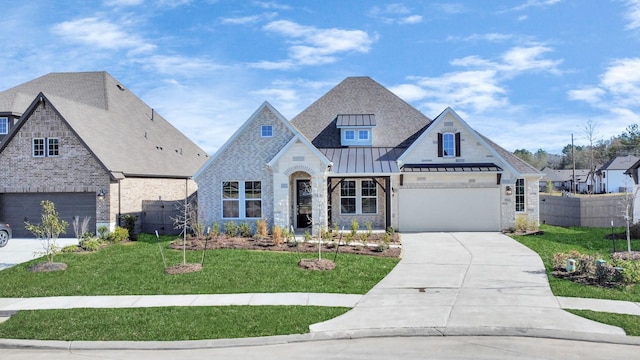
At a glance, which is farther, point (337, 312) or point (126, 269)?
point (126, 269)

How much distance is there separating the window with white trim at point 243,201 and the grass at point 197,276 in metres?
5.53

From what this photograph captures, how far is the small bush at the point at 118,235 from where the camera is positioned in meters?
21.3

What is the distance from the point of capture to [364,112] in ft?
91.2

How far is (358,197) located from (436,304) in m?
14.1

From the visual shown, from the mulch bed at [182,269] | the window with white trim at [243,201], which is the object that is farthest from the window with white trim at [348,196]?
the mulch bed at [182,269]

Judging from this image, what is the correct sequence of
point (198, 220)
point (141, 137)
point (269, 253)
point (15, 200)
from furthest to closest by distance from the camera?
point (141, 137) → point (15, 200) → point (198, 220) → point (269, 253)

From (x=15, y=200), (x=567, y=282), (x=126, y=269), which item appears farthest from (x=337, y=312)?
(x=15, y=200)

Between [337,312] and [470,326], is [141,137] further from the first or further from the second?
[470,326]

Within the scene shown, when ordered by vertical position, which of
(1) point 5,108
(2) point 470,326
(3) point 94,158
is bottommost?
(2) point 470,326

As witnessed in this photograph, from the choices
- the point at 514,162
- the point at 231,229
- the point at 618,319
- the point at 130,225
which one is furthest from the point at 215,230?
the point at 514,162

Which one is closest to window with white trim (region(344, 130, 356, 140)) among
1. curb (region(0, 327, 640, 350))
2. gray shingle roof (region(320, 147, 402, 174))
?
gray shingle roof (region(320, 147, 402, 174))

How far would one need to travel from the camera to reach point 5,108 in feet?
83.0

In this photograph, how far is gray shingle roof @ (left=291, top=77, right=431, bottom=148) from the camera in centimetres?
2686

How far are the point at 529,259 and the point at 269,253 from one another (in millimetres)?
8521
